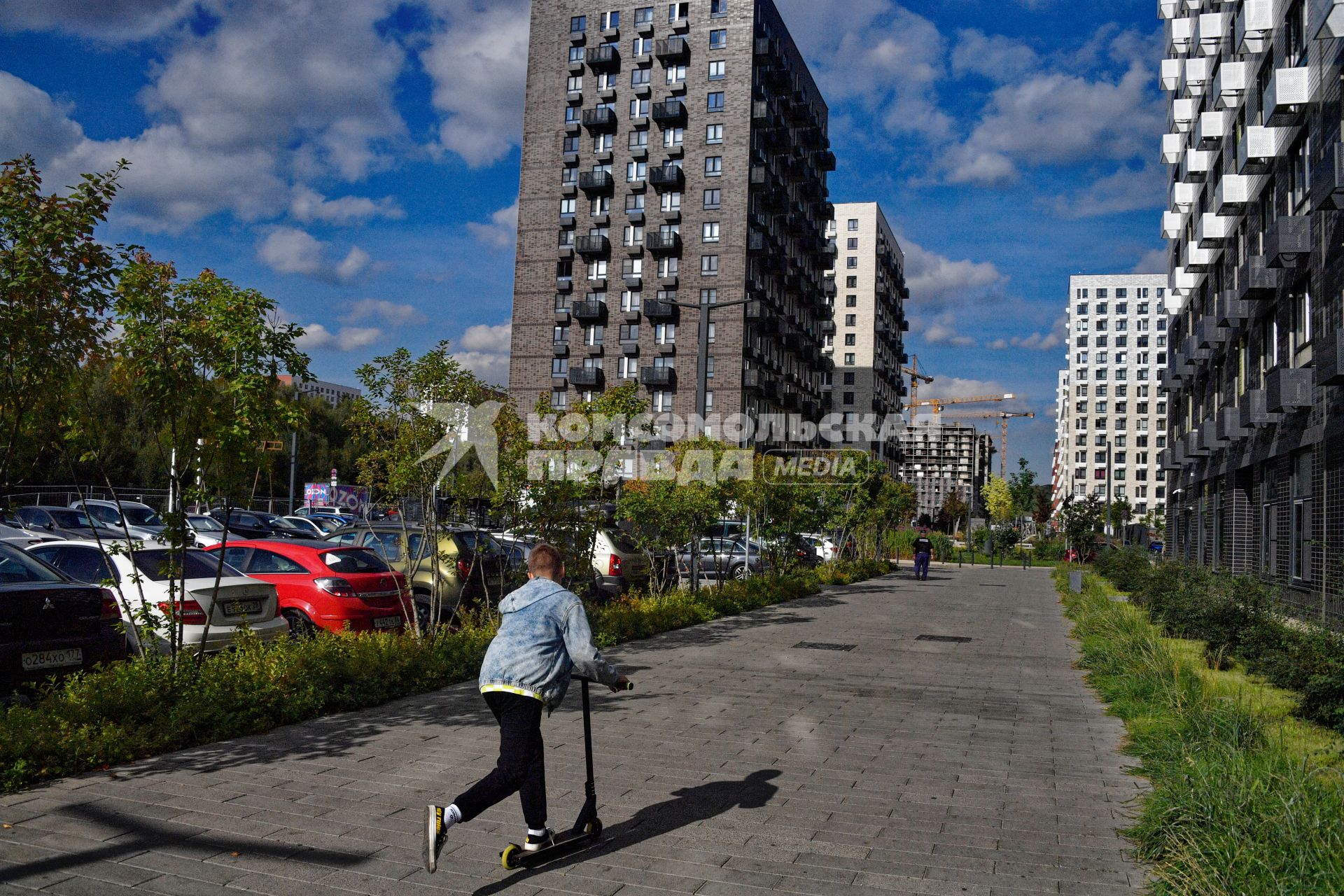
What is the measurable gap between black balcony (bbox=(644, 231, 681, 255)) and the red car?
5088 cm

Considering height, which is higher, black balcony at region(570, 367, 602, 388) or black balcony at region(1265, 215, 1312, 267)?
black balcony at region(570, 367, 602, 388)

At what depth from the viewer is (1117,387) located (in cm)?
13238

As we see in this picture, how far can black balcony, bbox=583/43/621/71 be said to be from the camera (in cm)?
6319

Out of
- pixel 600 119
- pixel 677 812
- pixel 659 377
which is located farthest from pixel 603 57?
pixel 677 812

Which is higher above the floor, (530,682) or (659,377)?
(659,377)

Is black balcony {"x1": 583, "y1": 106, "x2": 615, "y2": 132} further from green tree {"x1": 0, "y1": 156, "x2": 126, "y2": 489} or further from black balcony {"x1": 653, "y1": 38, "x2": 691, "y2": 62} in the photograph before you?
green tree {"x1": 0, "y1": 156, "x2": 126, "y2": 489}

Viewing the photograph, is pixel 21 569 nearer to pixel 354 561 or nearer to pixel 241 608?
pixel 241 608

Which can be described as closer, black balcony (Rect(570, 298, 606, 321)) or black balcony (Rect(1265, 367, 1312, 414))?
black balcony (Rect(1265, 367, 1312, 414))

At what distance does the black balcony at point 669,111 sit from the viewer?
61.2m

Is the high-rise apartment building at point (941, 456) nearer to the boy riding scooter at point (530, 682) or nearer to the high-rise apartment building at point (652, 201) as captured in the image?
the high-rise apartment building at point (652, 201)

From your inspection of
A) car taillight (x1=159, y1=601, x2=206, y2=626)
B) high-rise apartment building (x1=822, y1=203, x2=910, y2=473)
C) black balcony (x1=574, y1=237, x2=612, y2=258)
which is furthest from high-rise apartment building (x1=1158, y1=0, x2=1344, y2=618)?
high-rise apartment building (x1=822, y1=203, x2=910, y2=473)

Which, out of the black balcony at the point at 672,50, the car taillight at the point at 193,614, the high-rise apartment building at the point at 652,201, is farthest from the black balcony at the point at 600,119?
the car taillight at the point at 193,614

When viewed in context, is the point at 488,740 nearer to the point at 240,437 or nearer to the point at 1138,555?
the point at 240,437

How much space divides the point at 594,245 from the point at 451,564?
5177 cm
